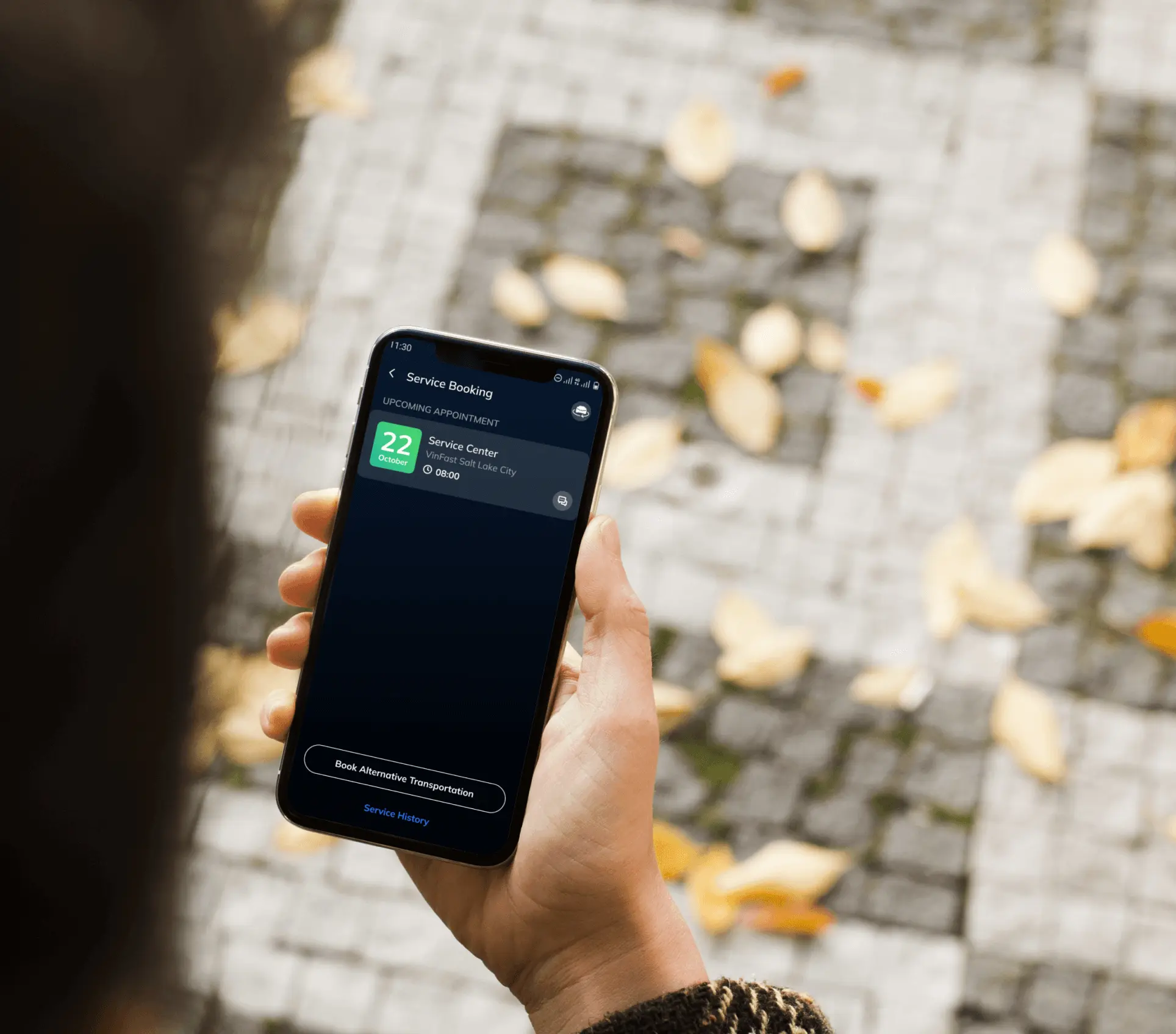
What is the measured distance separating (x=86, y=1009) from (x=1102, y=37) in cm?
240

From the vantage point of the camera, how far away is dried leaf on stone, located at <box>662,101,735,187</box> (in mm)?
2074

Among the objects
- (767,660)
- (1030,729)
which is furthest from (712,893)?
(1030,729)

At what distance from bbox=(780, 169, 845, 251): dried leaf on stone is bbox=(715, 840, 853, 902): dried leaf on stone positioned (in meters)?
1.10

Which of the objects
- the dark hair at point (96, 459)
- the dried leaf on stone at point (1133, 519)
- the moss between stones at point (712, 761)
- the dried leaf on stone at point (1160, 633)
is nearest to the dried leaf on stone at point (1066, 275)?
the dried leaf on stone at point (1133, 519)

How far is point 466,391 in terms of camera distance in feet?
3.95

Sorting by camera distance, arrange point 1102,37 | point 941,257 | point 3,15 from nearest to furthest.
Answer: point 3,15 → point 941,257 → point 1102,37

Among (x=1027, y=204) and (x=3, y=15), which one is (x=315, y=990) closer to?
(x=3, y=15)

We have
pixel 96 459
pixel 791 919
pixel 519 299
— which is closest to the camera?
pixel 96 459

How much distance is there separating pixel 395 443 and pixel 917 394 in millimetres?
1090

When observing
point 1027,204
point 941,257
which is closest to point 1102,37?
point 1027,204

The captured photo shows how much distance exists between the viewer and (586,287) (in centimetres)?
199

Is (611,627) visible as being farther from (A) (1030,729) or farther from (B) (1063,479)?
(B) (1063,479)

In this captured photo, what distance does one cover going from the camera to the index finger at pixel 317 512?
1.28 meters

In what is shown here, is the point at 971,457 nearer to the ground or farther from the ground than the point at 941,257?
nearer to the ground
